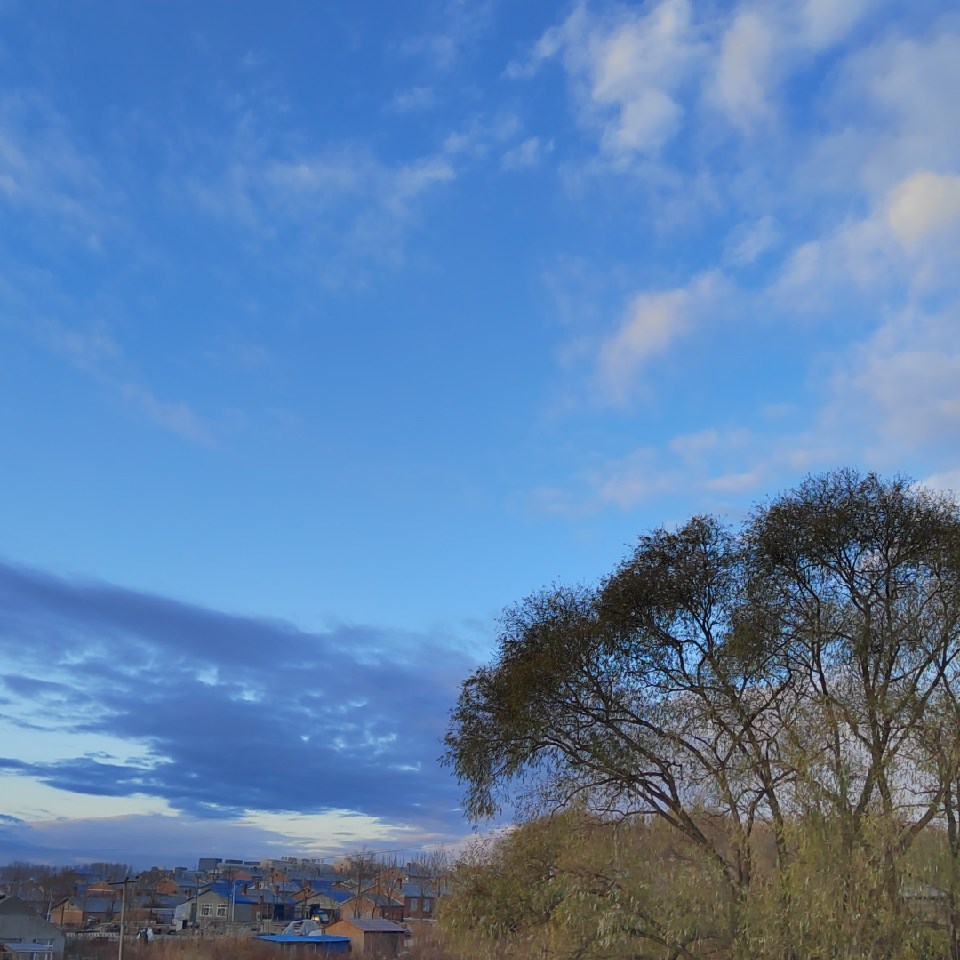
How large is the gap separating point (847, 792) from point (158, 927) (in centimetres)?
8468

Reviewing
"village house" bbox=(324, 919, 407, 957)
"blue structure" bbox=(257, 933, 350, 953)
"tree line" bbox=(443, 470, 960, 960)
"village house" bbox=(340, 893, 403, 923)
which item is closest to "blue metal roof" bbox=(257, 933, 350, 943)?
"blue structure" bbox=(257, 933, 350, 953)

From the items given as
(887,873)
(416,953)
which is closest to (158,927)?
(416,953)

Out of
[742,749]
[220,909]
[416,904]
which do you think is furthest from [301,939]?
[742,749]

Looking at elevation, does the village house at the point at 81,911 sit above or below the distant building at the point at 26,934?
below

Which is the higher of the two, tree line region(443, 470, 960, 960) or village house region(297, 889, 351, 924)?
tree line region(443, 470, 960, 960)

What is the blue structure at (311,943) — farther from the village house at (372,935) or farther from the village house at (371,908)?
the village house at (371,908)

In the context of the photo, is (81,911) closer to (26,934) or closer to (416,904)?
(416,904)

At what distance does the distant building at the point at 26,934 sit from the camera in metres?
54.0

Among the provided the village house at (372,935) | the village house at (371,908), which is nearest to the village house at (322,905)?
the village house at (371,908)

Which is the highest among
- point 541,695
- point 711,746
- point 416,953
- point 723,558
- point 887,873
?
point 723,558

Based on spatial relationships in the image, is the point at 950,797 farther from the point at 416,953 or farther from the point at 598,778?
the point at 416,953

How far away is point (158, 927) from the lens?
3231 inches

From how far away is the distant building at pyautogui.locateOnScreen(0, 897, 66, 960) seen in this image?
5400cm

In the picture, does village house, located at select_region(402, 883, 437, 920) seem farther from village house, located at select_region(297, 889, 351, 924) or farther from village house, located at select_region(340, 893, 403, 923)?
village house, located at select_region(297, 889, 351, 924)
